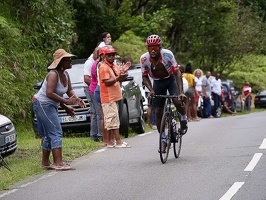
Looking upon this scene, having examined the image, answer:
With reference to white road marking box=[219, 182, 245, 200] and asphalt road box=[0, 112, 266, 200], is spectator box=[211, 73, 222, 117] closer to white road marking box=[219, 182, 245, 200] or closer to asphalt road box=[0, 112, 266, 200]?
asphalt road box=[0, 112, 266, 200]

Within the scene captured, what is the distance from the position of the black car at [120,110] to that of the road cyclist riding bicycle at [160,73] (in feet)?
13.9

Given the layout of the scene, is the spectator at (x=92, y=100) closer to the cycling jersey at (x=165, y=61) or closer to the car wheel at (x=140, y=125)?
the car wheel at (x=140, y=125)

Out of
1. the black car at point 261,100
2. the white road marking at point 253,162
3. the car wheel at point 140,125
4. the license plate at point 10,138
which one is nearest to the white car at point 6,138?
the license plate at point 10,138

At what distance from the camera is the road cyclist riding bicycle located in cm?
1213

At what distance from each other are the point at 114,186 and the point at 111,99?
502 centimetres

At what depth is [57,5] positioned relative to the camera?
23828 mm

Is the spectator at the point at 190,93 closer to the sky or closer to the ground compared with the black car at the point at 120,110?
closer to the ground

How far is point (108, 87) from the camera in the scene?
15.0 m

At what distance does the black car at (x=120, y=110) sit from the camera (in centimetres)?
1744

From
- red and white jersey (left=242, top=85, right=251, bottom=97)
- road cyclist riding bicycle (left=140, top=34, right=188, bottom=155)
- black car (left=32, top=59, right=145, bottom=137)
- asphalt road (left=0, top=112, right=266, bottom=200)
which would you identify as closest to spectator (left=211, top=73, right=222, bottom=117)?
red and white jersey (left=242, top=85, right=251, bottom=97)

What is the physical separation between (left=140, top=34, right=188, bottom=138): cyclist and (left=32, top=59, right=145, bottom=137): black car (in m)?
4.24

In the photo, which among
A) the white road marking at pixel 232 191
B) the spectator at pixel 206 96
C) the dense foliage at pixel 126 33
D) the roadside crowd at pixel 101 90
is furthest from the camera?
the spectator at pixel 206 96

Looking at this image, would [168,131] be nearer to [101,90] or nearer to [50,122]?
[50,122]

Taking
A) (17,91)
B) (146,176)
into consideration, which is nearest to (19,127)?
(17,91)
